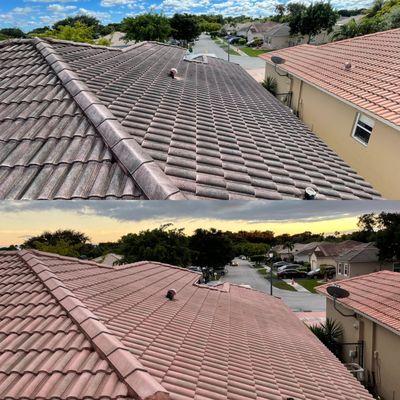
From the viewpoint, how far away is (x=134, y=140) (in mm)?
4609

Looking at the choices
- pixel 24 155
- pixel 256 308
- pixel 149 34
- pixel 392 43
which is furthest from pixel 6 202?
pixel 149 34

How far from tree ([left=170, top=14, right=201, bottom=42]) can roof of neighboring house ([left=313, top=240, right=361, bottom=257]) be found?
175 ft

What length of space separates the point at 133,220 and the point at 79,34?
3911 centimetres

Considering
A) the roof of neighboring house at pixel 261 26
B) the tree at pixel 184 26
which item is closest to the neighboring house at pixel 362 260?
the tree at pixel 184 26

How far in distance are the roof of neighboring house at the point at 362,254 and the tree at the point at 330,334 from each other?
11.6 ft

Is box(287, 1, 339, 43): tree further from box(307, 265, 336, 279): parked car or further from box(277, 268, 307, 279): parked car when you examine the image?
box(277, 268, 307, 279): parked car

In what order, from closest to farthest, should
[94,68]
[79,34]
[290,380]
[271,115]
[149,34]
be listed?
[290,380]
[94,68]
[271,115]
[79,34]
[149,34]

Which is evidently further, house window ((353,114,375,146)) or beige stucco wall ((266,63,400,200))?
house window ((353,114,375,146))

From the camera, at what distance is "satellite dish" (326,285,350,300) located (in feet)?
27.5

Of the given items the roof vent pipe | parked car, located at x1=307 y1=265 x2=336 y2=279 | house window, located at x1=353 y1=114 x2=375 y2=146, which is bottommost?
parked car, located at x1=307 y1=265 x2=336 y2=279

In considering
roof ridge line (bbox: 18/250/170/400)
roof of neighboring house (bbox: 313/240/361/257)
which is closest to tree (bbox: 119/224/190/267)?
roof ridge line (bbox: 18/250/170/400)

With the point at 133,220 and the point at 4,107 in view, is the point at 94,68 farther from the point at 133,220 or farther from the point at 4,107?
the point at 133,220

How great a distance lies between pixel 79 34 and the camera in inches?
1522

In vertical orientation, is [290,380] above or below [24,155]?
below
